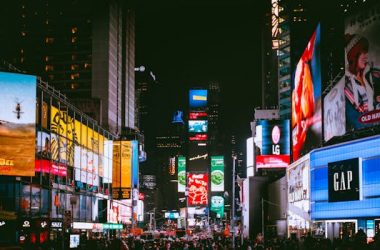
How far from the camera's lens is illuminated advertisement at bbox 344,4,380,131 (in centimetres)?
3712

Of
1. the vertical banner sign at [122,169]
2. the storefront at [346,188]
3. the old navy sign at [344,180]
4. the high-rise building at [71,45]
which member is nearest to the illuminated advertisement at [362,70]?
the storefront at [346,188]

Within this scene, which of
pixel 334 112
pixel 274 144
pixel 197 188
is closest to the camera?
pixel 334 112

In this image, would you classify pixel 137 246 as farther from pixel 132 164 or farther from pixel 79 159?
pixel 132 164

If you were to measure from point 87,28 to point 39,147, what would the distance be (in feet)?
285

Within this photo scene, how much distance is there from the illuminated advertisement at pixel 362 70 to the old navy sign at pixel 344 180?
7.99 ft

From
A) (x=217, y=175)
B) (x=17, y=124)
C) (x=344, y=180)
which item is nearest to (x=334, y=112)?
(x=344, y=180)

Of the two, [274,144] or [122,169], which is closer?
[122,169]

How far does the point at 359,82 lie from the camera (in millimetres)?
38844

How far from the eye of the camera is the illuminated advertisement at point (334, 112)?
4228cm

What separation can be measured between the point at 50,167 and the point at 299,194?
68.6 feet

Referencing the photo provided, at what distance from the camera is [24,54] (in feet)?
445

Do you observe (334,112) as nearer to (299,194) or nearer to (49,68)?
(299,194)

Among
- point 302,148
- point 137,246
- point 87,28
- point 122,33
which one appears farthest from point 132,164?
point 122,33

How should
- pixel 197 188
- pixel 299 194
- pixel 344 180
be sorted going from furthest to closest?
pixel 197 188 → pixel 299 194 → pixel 344 180
